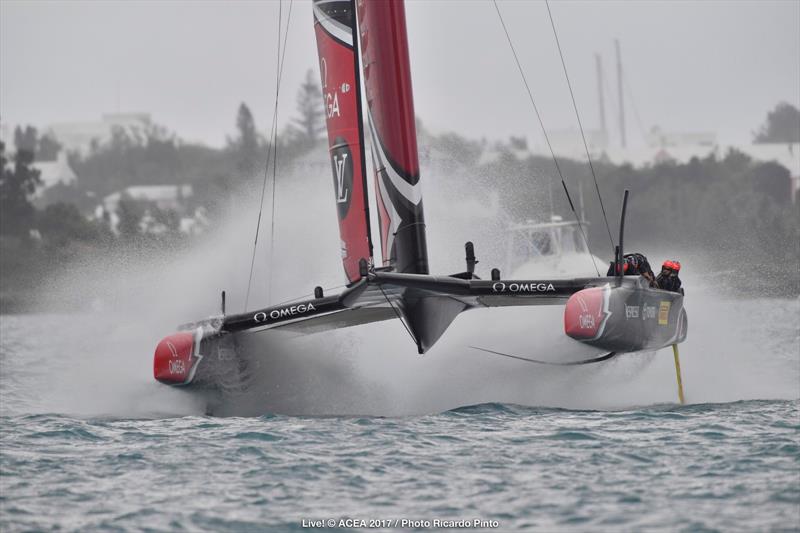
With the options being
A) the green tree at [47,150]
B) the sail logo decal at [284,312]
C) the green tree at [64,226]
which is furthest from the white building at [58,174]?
the sail logo decal at [284,312]

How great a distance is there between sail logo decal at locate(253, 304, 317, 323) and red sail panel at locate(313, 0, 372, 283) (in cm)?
58

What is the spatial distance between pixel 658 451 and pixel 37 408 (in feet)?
17.6

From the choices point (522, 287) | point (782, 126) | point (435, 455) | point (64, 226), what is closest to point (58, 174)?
point (64, 226)

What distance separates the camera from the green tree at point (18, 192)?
1405 inches

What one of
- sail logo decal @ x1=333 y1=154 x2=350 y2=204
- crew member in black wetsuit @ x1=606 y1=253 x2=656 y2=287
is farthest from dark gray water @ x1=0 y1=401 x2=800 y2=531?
sail logo decal @ x1=333 y1=154 x2=350 y2=204

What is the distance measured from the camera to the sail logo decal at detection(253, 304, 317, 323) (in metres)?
8.59

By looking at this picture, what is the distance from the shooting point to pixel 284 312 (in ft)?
28.5

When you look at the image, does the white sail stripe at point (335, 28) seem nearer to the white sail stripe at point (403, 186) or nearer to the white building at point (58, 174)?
the white sail stripe at point (403, 186)

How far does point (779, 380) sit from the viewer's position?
1061cm

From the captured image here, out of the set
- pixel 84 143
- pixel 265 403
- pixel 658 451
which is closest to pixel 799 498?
pixel 658 451

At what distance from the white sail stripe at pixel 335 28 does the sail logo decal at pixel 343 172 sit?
719 mm

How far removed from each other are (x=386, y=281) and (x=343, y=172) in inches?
54.6

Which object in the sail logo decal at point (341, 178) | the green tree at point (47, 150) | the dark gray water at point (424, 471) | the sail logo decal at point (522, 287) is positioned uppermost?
the green tree at point (47, 150)

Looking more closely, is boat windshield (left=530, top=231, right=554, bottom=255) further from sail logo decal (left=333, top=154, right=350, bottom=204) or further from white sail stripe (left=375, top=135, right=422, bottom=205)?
white sail stripe (left=375, top=135, right=422, bottom=205)
